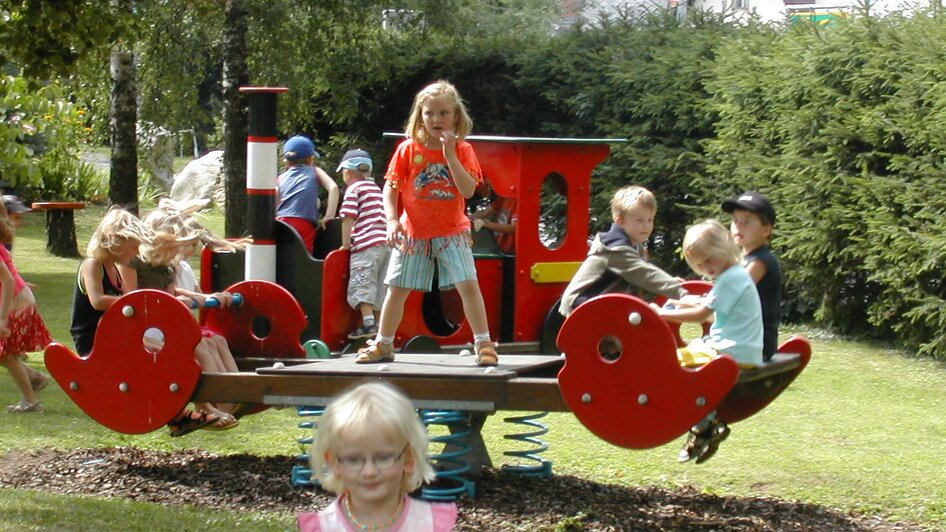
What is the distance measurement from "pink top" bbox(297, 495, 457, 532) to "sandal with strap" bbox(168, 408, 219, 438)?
13.5ft

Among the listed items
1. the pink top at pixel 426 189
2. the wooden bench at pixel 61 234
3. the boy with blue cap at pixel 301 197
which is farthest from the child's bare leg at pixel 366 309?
the wooden bench at pixel 61 234

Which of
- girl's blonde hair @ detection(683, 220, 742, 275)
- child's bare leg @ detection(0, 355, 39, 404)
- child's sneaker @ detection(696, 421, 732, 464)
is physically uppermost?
girl's blonde hair @ detection(683, 220, 742, 275)

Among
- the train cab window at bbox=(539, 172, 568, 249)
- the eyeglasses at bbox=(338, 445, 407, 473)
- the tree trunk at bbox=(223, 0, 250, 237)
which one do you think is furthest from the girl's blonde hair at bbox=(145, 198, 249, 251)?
the tree trunk at bbox=(223, 0, 250, 237)

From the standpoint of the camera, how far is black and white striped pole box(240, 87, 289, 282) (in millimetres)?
8266

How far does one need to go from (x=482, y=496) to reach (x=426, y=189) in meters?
1.60

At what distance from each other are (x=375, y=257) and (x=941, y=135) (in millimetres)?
5063

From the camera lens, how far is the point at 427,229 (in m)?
6.93

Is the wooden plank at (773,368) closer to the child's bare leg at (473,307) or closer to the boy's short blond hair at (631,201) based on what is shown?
the boy's short blond hair at (631,201)

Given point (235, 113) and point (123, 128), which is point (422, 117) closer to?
point (235, 113)

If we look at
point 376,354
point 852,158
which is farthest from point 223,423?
point 852,158

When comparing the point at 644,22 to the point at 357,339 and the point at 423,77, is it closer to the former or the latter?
the point at 423,77

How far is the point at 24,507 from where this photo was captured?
245 inches

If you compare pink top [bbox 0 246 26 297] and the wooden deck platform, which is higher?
pink top [bbox 0 246 26 297]

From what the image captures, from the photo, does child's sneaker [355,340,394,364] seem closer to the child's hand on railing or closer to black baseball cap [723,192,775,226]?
the child's hand on railing
